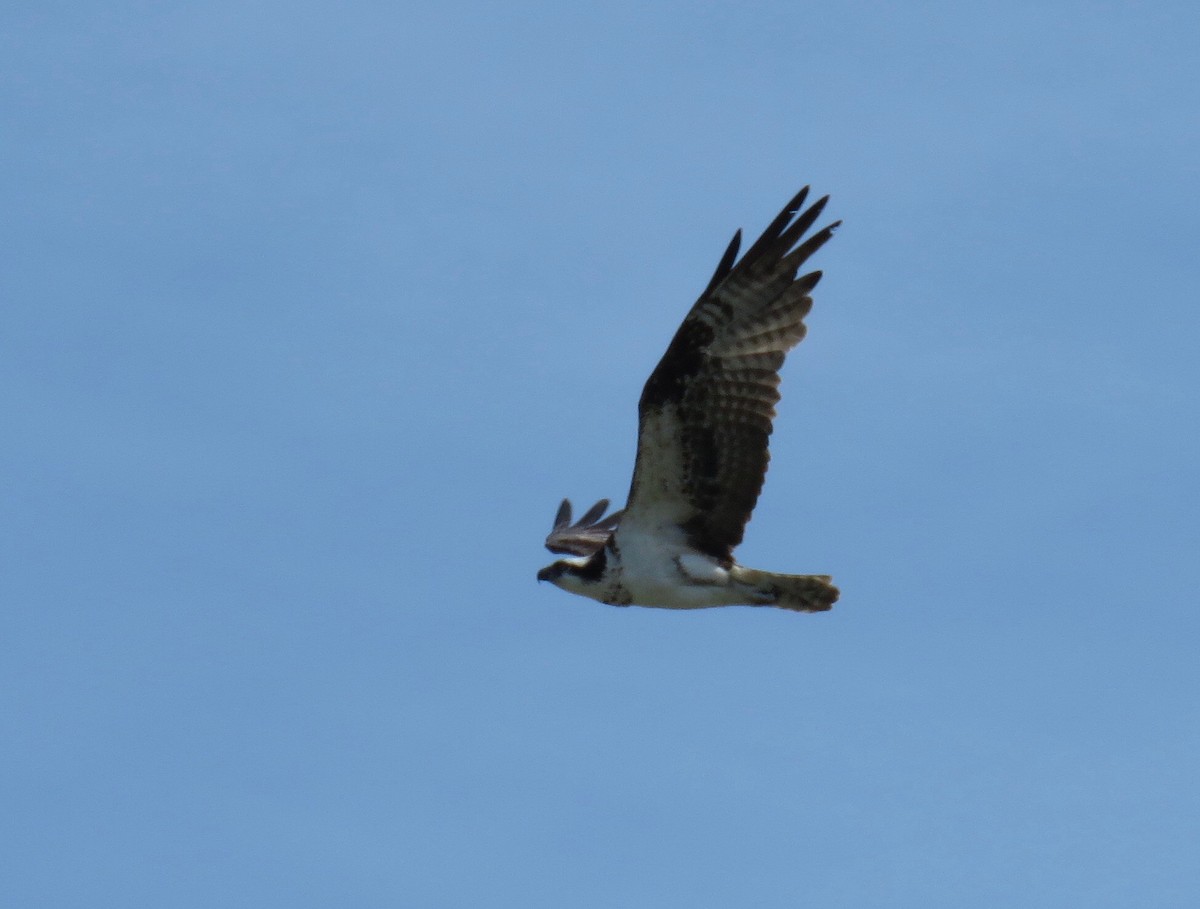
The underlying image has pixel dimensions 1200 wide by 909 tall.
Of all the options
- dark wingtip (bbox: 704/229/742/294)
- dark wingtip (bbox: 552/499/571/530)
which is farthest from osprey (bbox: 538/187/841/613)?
dark wingtip (bbox: 552/499/571/530)

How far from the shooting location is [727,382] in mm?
13703

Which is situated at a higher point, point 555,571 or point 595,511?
point 595,511

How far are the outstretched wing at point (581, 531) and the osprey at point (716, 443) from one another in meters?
2.09

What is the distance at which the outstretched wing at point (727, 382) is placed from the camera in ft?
44.8

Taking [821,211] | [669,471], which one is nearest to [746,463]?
[669,471]

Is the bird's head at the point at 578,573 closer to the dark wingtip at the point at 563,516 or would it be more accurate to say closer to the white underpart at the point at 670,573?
the white underpart at the point at 670,573

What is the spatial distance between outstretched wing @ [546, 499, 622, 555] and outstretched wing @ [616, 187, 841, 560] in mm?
2284

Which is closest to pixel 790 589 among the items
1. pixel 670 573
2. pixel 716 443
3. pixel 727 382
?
pixel 670 573

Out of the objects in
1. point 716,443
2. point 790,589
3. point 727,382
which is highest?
point 727,382

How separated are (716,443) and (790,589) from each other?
991 millimetres

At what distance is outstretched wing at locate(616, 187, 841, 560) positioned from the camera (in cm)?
1366

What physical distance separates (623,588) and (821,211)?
257cm

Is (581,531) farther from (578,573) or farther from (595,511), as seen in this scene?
(578,573)

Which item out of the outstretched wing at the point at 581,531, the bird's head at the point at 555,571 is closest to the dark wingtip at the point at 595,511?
the outstretched wing at the point at 581,531
